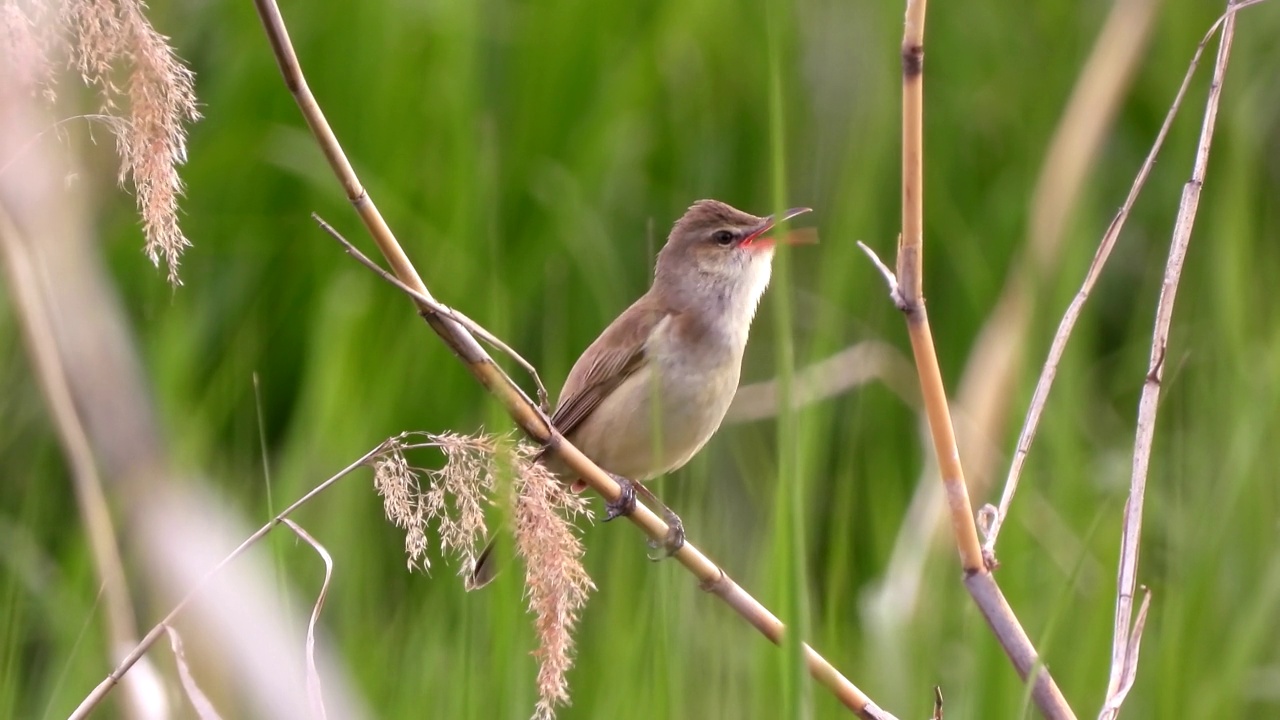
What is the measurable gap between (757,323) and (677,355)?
1.42 meters

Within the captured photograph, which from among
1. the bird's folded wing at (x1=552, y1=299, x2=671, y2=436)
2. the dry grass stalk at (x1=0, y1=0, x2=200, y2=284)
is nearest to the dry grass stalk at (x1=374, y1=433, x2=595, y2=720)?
the dry grass stalk at (x1=0, y1=0, x2=200, y2=284)

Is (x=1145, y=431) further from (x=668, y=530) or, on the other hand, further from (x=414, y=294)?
(x=414, y=294)

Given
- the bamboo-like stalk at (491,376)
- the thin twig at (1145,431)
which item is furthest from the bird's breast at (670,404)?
the thin twig at (1145,431)

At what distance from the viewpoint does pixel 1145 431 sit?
1.71 metres

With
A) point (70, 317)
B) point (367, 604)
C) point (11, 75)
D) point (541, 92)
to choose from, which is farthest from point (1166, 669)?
point (541, 92)

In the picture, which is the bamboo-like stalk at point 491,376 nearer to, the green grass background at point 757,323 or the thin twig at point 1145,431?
the thin twig at point 1145,431

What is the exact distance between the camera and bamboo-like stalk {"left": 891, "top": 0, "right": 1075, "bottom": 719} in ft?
5.06

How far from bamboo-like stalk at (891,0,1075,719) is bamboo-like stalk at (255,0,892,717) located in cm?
18

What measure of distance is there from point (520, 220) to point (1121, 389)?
74.0 inches

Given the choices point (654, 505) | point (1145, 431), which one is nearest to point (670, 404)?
point (654, 505)

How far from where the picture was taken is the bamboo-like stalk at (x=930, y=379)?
5.06 ft

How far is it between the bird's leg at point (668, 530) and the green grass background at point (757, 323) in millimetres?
49

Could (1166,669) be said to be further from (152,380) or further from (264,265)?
(264,265)

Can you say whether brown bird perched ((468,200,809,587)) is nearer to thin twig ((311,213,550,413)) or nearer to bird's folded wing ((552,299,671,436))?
bird's folded wing ((552,299,671,436))
